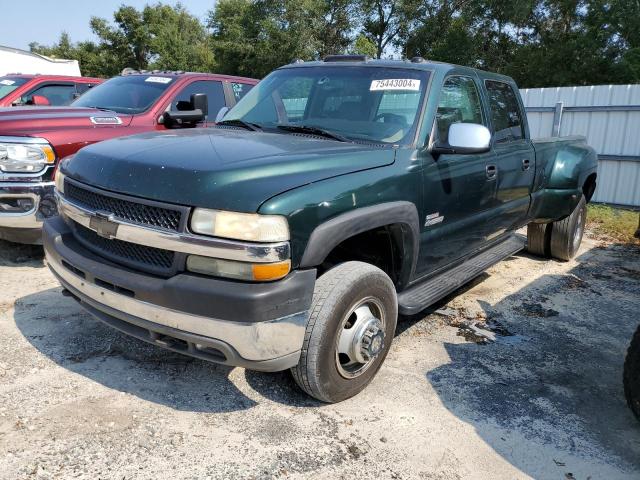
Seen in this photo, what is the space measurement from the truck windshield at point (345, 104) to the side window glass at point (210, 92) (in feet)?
7.28

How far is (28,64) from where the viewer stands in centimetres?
1510

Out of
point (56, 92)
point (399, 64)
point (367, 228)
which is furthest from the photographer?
point (56, 92)

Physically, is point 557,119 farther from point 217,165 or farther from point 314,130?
point 217,165

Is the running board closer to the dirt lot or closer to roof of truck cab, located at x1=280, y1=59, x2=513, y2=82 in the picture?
the dirt lot

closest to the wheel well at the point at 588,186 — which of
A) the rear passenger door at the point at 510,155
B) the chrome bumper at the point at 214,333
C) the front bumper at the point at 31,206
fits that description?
the rear passenger door at the point at 510,155

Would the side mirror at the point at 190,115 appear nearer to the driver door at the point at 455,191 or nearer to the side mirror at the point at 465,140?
the driver door at the point at 455,191

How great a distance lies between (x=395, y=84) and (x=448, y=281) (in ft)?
4.63

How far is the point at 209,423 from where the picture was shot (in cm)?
270

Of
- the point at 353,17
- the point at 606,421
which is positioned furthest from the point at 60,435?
the point at 353,17

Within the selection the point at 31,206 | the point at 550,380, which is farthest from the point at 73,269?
the point at 550,380

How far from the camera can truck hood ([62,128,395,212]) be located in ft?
7.79

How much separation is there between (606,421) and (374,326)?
4.58 feet

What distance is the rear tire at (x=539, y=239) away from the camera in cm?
609

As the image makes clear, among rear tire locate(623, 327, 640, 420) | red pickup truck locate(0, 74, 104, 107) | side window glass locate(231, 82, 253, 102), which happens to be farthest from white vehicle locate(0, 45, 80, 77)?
rear tire locate(623, 327, 640, 420)
